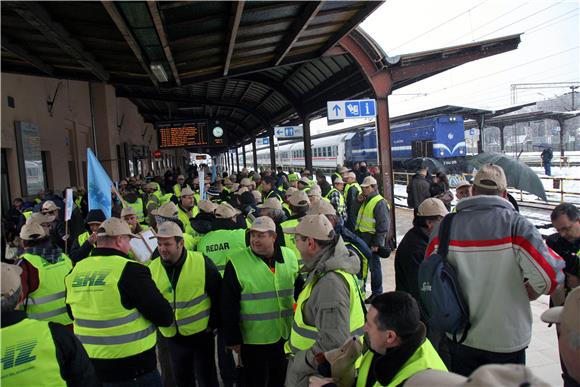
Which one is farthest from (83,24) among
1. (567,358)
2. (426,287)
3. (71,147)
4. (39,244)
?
(71,147)

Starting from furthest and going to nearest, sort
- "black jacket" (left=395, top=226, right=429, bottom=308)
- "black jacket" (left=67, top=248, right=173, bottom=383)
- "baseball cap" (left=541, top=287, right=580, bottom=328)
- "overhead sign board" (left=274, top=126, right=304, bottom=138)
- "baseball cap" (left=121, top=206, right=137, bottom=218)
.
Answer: "overhead sign board" (left=274, top=126, right=304, bottom=138), "baseball cap" (left=121, top=206, right=137, bottom=218), "black jacket" (left=395, top=226, right=429, bottom=308), "black jacket" (left=67, top=248, right=173, bottom=383), "baseball cap" (left=541, top=287, right=580, bottom=328)

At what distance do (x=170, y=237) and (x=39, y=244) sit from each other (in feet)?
4.01

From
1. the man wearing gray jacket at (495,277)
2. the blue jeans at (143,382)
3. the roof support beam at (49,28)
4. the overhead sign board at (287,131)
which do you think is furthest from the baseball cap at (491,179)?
the overhead sign board at (287,131)

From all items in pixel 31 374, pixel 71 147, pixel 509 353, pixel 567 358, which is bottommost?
pixel 509 353

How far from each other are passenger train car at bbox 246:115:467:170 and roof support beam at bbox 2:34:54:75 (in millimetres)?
10268

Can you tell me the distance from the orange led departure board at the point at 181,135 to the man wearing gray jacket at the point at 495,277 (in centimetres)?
1356

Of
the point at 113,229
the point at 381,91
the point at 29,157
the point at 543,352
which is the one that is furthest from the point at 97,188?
the point at 381,91

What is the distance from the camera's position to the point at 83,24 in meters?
5.57

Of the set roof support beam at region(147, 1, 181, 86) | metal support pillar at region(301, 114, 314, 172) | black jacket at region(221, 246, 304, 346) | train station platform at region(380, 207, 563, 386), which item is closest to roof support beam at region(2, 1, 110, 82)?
roof support beam at region(147, 1, 181, 86)

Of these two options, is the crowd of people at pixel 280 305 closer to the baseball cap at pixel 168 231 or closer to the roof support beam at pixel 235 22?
the baseball cap at pixel 168 231

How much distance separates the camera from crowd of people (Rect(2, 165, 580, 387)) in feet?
6.86

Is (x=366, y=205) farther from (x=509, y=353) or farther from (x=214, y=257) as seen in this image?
(x=509, y=353)

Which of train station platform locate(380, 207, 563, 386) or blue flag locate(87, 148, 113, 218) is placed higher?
blue flag locate(87, 148, 113, 218)

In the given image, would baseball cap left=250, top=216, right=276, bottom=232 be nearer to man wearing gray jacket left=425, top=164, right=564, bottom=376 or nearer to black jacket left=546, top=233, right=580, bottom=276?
man wearing gray jacket left=425, top=164, right=564, bottom=376
